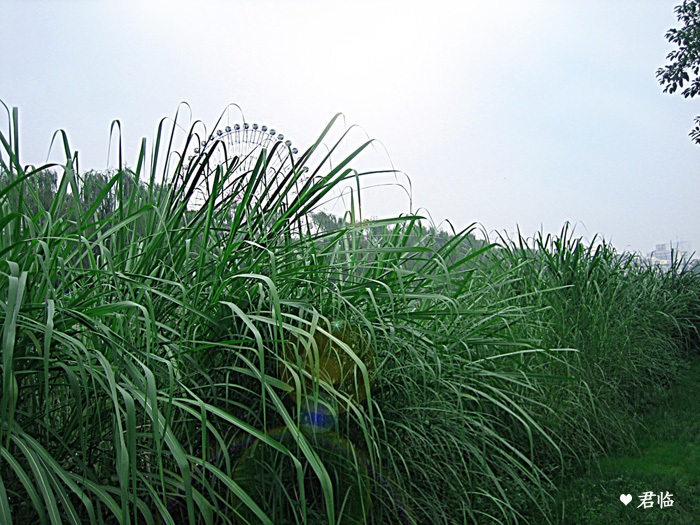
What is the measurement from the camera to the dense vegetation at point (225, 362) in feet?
3.58

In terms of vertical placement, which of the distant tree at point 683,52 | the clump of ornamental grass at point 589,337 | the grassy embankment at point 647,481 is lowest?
the grassy embankment at point 647,481

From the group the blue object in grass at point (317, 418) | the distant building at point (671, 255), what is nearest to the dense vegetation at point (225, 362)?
the blue object in grass at point (317, 418)

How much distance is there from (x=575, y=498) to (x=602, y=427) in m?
0.71

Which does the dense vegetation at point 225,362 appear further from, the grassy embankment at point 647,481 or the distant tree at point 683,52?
the distant tree at point 683,52

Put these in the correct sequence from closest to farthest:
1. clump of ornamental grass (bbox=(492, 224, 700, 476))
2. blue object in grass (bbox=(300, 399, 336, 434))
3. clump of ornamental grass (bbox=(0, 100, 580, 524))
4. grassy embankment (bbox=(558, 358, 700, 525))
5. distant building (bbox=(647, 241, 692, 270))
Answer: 1. clump of ornamental grass (bbox=(0, 100, 580, 524))
2. blue object in grass (bbox=(300, 399, 336, 434))
3. grassy embankment (bbox=(558, 358, 700, 525))
4. clump of ornamental grass (bbox=(492, 224, 700, 476))
5. distant building (bbox=(647, 241, 692, 270))

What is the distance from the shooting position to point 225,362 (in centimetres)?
147

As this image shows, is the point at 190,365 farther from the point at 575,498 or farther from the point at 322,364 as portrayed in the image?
the point at 575,498

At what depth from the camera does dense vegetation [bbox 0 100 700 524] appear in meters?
1.09

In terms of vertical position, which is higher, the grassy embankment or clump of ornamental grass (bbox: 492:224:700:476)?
clump of ornamental grass (bbox: 492:224:700:476)

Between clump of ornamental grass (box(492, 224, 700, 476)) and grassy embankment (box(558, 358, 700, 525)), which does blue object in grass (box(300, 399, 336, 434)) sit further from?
clump of ornamental grass (box(492, 224, 700, 476))

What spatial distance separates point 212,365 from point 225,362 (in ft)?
0.10

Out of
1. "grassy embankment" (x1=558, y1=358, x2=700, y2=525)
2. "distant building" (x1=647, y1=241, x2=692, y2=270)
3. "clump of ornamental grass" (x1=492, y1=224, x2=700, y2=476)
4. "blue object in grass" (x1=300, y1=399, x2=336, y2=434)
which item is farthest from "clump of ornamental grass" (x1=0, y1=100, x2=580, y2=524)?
"distant building" (x1=647, y1=241, x2=692, y2=270)

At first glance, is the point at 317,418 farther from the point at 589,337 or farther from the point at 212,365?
the point at 589,337

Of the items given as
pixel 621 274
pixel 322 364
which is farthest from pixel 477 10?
pixel 322 364
